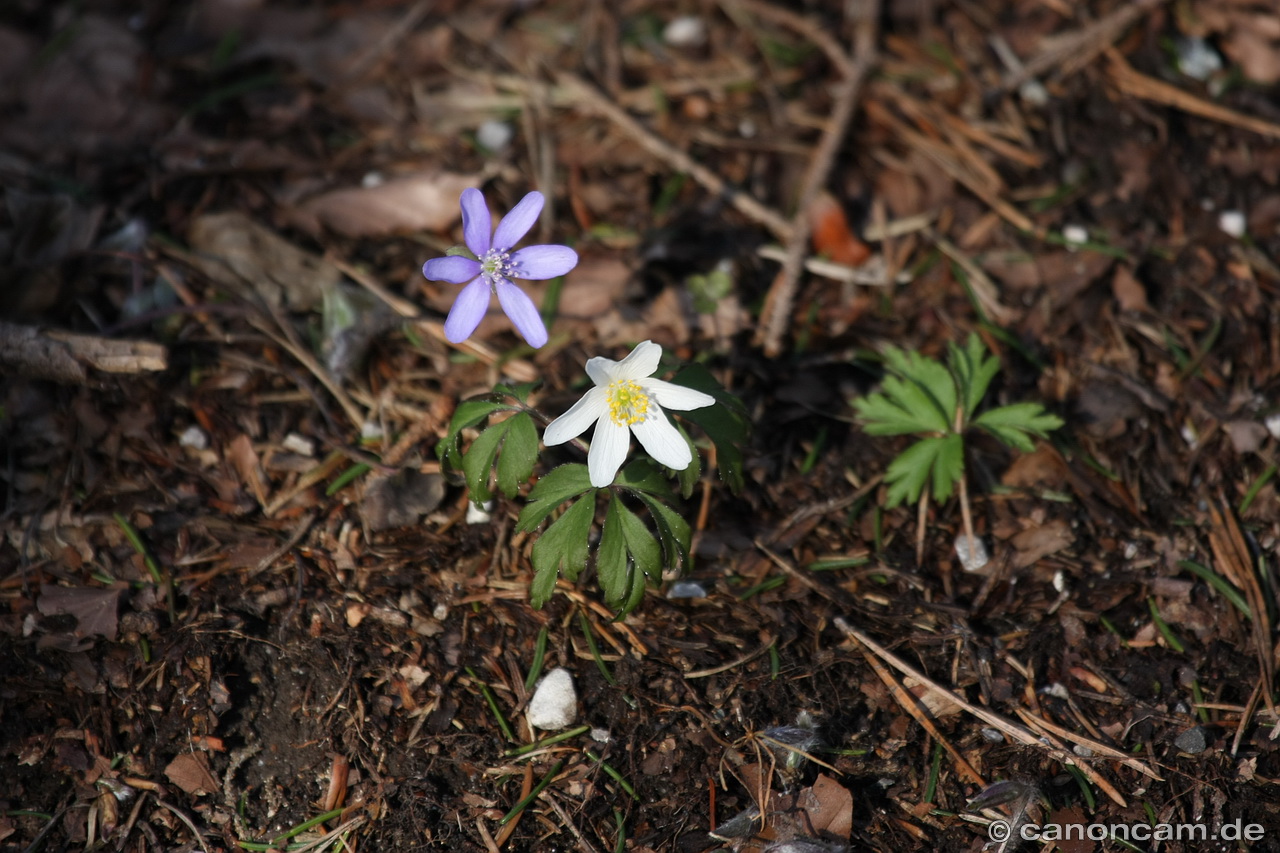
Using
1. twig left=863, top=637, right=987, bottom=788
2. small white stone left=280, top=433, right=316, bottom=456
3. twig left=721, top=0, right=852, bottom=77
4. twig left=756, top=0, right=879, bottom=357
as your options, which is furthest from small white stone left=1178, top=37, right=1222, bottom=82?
small white stone left=280, top=433, right=316, bottom=456

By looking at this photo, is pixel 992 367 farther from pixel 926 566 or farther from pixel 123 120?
pixel 123 120

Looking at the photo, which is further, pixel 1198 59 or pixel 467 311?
pixel 1198 59

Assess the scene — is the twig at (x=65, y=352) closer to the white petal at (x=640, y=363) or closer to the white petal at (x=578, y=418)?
the white petal at (x=578, y=418)

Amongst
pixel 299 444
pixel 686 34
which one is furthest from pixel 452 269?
pixel 686 34

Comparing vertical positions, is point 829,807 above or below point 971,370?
below

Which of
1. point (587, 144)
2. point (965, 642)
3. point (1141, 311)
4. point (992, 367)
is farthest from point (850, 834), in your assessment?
point (587, 144)

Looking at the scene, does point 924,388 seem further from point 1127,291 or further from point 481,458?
point 481,458

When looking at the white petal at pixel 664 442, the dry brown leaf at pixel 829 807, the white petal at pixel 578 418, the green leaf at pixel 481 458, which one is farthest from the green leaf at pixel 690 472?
the dry brown leaf at pixel 829 807
